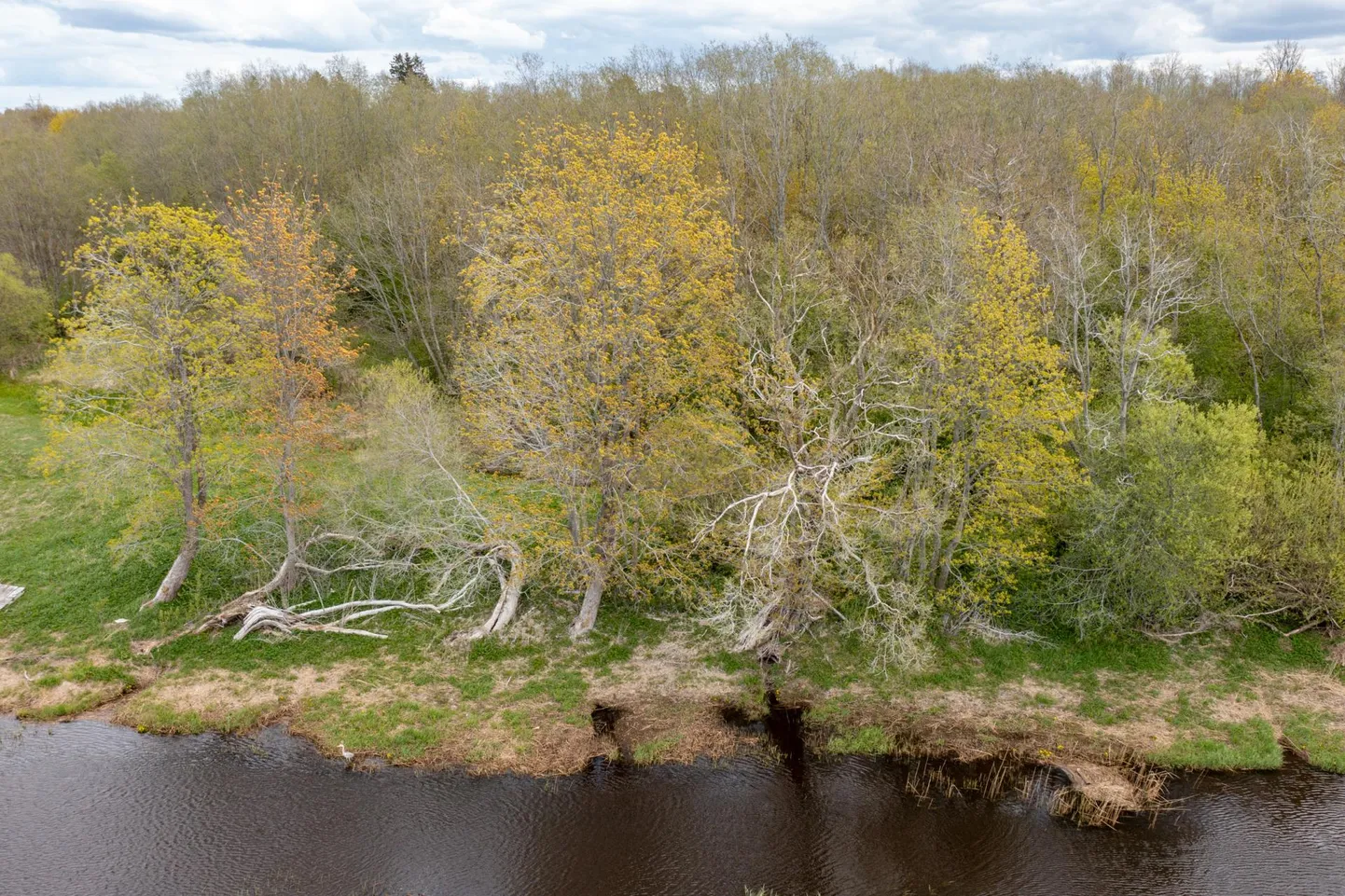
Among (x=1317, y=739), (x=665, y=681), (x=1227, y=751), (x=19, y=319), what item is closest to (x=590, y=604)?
(x=665, y=681)

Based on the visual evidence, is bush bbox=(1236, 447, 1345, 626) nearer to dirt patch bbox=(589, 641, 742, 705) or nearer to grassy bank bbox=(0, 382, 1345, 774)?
grassy bank bbox=(0, 382, 1345, 774)

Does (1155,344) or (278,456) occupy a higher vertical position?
(1155,344)

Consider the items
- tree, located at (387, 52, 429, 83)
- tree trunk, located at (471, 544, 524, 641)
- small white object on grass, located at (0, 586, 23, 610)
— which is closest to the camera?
tree trunk, located at (471, 544, 524, 641)

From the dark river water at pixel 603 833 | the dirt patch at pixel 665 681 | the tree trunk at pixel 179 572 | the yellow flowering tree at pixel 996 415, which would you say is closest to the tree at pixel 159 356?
the tree trunk at pixel 179 572

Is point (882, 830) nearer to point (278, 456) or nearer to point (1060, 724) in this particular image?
point (1060, 724)

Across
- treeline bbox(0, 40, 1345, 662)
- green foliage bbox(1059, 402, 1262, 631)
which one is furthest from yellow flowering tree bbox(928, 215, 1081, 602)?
green foliage bbox(1059, 402, 1262, 631)

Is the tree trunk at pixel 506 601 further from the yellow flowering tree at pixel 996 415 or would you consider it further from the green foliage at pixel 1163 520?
the green foliage at pixel 1163 520

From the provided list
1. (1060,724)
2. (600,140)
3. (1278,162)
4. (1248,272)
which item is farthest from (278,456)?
(1278,162)
